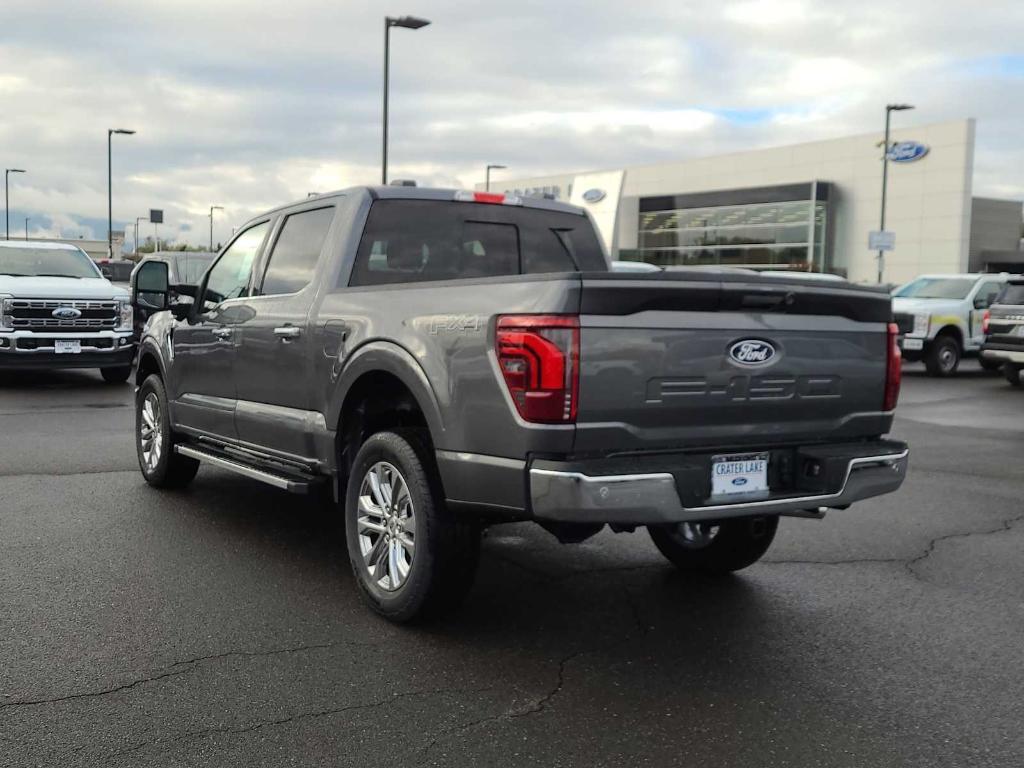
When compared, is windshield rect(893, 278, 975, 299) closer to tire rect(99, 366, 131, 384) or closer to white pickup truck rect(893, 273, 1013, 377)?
white pickup truck rect(893, 273, 1013, 377)

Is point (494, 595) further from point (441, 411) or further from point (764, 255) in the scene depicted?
point (764, 255)

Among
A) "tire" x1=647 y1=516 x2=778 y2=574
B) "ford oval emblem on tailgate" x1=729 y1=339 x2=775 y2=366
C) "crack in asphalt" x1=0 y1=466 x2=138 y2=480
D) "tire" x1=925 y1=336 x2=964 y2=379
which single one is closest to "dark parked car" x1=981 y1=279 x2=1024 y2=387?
"tire" x1=925 y1=336 x2=964 y2=379

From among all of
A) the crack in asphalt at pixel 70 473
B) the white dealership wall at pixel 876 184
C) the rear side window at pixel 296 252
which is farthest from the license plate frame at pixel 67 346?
the white dealership wall at pixel 876 184

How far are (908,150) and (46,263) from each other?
4239cm

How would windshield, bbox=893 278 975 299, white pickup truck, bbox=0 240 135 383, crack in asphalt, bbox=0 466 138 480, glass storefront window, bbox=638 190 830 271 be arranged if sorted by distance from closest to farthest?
crack in asphalt, bbox=0 466 138 480, white pickup truck, bbox=0 240 135 383, windshield, bbox=893 278 975 299, glass storefront window, bbox=638 190 830 271

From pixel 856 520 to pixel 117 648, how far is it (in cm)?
467

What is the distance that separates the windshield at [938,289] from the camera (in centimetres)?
1969

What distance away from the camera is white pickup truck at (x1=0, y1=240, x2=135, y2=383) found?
1380cm

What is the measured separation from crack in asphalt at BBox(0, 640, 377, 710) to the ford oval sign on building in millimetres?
49410

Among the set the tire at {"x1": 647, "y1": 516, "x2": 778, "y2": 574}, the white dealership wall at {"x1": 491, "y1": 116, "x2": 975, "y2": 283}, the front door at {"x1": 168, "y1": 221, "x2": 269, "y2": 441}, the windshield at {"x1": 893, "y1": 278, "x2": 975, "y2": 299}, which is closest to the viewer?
the tire at {"x1": 647, "y1": 516, "x2": 778, "y2": 574}

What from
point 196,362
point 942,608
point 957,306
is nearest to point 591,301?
point 942,608

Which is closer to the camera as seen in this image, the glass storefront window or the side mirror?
the side mirror

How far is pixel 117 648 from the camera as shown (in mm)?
4242

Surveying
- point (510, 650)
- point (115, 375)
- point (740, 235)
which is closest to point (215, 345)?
point (510, 650)
